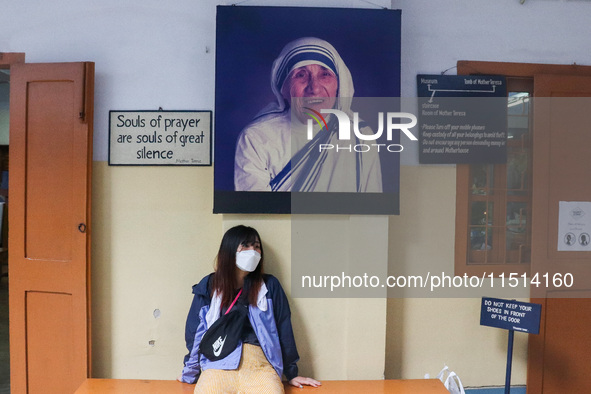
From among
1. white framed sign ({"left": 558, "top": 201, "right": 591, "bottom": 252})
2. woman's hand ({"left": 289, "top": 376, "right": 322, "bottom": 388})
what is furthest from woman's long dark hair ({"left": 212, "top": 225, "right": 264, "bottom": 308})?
white framed sign ({"left": 558, "top": 201, "right": 591, "bottom": 252})

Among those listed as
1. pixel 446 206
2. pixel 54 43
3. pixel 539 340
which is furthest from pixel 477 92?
pixel 54 43

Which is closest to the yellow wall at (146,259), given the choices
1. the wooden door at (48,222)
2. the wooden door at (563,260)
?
the wooden door at (48,222)

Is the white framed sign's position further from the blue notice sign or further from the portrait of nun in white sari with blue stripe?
the portrait of nun in white sari with blue stripe

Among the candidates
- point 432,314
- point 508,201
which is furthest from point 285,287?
point 508,201

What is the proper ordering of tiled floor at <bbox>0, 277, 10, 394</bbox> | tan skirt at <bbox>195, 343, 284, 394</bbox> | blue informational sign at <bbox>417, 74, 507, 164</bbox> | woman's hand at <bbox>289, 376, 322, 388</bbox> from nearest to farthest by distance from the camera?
tan skirt at <bbox>195, 343, 284, 394</bbox>
woman's hand at <bbox>289, 376, 322, 388</bbox>
blue informational sign at <bbox>417, 74, 507, 164</bbox>
tiled floor at <bbox>0, 277, 10, 394</bbox>

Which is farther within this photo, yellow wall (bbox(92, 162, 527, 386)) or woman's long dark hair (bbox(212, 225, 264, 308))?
yellow wall (bbox(92, 162, 527, 386))

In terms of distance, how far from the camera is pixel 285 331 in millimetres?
2441

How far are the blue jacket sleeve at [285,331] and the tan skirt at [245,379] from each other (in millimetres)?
144

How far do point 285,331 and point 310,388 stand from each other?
361 millimetres

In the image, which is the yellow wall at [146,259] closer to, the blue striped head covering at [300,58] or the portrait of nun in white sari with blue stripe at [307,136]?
the portrait of nun in white sari with blue stripe at [307,136]

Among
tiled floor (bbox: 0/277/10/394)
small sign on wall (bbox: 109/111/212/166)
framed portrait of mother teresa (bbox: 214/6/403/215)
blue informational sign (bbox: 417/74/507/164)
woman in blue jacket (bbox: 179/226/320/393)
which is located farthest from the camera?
tiled floor (bbox: 0/277/10/394)

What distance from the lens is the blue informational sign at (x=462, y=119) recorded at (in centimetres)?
285

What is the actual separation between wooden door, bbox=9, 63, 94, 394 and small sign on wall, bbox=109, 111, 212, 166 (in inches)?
7.3

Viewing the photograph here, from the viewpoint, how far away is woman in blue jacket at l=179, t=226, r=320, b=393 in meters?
2.31
